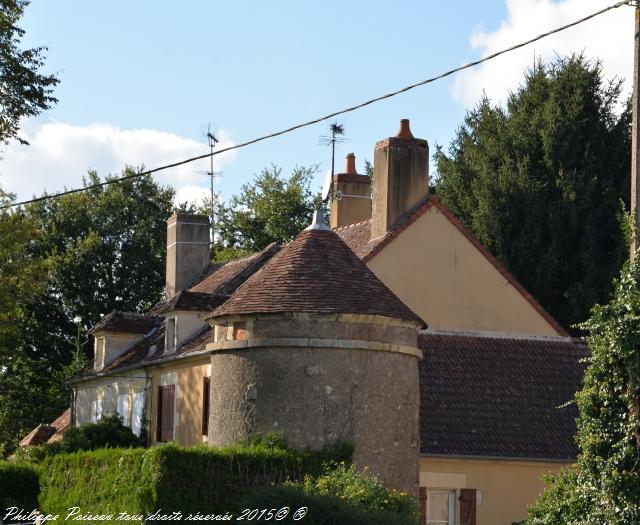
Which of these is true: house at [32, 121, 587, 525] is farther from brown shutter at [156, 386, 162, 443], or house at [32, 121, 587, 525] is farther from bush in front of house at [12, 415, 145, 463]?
bush in front of house at [12, 415, 145, 463]

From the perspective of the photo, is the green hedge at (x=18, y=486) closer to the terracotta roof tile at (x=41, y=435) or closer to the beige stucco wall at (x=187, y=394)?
the beige stucco wall at (x=187, y=394)

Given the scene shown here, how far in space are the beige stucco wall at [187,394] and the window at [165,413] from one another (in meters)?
0.16

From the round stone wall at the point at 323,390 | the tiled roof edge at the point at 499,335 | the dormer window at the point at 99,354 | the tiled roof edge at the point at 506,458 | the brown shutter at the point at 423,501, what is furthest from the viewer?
the dormer window at the point at 99,354

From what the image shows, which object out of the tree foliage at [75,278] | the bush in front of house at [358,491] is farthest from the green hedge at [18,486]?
the tree foliage at [75,278]

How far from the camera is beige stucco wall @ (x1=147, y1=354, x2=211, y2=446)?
2769 centimetres

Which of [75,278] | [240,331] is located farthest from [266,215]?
[240,331]

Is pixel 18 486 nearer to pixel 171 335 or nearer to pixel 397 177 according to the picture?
pixel 171 335

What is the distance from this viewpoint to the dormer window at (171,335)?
98.2 feet

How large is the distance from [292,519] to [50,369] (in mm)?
32736

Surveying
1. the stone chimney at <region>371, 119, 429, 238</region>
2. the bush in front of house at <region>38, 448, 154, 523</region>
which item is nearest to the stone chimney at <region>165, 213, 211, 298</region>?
the stone chimney at <region>371, 119, 429, 238</region>

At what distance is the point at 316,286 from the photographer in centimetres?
2173

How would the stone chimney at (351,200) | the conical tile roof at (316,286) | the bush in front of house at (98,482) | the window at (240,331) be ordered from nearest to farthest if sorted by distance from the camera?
the bush in front of house at (98,482) → the conical tile roof at (316,286) → the window at (240,331) → the stone chimney at (351,200)

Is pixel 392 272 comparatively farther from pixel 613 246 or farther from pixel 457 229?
pixel 613 246

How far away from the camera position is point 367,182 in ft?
111
